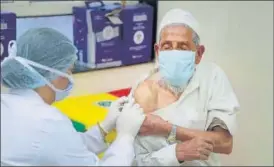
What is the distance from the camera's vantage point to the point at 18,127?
1444mm

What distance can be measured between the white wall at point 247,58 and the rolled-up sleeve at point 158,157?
1285 millimetres

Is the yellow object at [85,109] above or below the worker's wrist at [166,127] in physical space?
below

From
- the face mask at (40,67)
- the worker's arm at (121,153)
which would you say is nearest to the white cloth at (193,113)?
the worker's arm at (121,153)

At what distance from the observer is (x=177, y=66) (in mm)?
1772

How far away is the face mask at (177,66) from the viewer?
177cm

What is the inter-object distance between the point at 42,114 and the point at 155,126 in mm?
456

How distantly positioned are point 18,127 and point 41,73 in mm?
211

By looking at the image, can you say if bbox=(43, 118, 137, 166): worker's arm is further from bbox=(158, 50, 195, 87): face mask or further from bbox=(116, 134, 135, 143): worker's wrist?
bbox=(158, 50, 195, 87): face mask

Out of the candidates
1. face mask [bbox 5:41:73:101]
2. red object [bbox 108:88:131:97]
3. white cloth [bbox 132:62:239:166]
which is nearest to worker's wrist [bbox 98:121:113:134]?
white cloth [bbox 132:62:239:166]

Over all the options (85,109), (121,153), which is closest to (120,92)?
(85,109)

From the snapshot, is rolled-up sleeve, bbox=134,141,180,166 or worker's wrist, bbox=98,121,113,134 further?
worker's wrist, bbox=98,121,113,134

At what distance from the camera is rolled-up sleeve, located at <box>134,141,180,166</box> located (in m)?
1.70

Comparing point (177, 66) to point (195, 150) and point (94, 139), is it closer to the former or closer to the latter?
point (195, 150)

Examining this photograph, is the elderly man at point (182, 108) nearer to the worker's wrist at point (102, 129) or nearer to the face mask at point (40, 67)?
the worker's wrist at point (102, 129)
